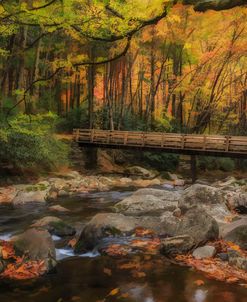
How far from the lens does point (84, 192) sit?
59.6 ft

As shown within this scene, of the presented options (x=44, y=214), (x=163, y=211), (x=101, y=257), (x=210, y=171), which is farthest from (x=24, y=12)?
(x=210, y=171)

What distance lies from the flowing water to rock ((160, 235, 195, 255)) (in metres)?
0.24

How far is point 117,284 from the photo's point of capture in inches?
282

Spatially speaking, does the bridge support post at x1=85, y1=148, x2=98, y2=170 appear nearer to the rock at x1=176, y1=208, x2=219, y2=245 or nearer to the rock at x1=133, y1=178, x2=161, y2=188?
the rock at x1=133, y1=178, x2=161, y2=188

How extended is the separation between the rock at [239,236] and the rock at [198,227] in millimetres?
302

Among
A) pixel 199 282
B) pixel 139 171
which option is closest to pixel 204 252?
pixel 199 282

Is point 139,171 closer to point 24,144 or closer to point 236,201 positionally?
point 24,144

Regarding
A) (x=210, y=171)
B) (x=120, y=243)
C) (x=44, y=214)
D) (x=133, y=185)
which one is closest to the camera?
(x=120, y=243)

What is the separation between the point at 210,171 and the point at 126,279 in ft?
83.6

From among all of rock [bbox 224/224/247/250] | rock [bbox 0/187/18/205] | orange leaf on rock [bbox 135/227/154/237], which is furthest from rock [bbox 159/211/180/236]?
rock [bbox 0/187/18/205]

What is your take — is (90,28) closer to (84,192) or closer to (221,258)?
(221,258)

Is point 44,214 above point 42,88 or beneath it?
beneath

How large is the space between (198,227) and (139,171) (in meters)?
16.3

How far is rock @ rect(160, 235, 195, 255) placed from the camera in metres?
8.71
